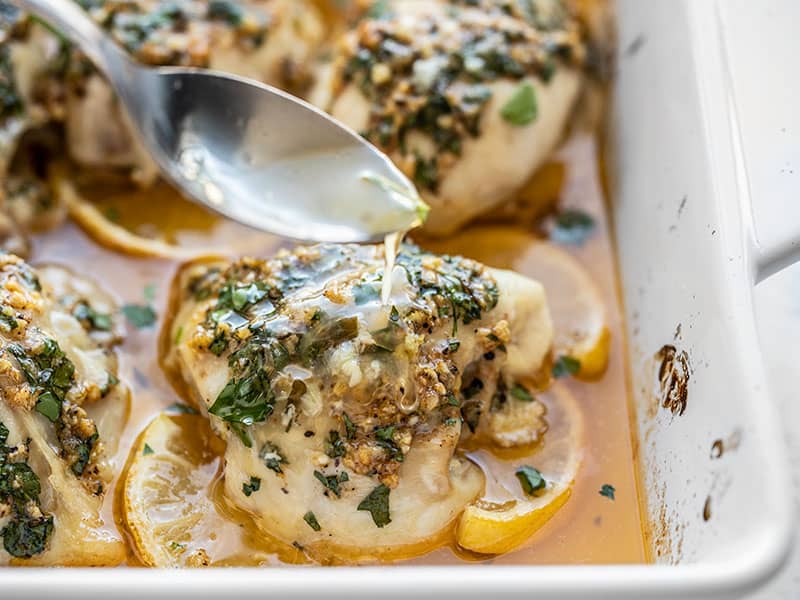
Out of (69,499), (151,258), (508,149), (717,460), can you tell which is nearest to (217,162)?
(151,258)

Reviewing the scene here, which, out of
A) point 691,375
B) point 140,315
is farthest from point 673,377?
point 140,315

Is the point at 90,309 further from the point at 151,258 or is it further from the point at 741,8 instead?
the point at 741,8

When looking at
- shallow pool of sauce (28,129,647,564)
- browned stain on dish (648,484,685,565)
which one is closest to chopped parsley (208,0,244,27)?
shallow pool of sauce (28,129,647,564)

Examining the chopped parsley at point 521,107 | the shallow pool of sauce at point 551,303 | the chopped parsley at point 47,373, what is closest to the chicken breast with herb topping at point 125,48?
the shallow pool of sauce at point 551,303

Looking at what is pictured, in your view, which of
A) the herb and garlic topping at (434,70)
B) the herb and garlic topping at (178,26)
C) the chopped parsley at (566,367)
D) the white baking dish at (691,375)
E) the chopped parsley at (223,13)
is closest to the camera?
the white baking dish at (691,375)

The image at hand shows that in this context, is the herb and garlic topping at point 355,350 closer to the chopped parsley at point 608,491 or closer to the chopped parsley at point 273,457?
the chopped parsley at point 273,457

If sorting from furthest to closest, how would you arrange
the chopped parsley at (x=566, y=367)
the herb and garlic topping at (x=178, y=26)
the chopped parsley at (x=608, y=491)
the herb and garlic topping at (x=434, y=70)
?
the herb and garlic topping at (x=178, y=26)
the herb and garlic topping at (x=434, y=70)
the chopped parsley at (x=566, y=367)
the chopped parsley at (x=608, y=491)

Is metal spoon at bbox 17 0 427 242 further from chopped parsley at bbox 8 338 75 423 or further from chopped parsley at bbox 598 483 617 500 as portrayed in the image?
chopped parsley at bbox 598 483 617 500
